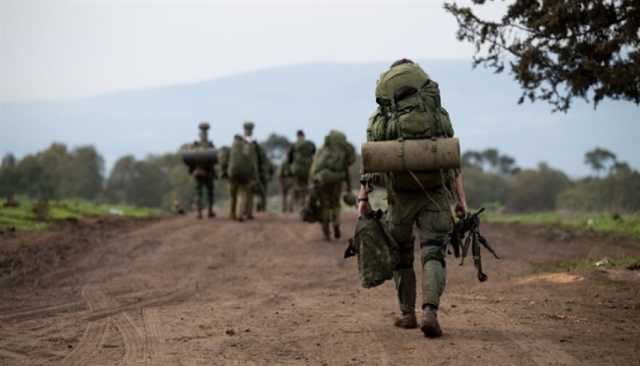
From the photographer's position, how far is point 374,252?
A: 7.57 metres

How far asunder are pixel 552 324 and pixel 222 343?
2988 mm

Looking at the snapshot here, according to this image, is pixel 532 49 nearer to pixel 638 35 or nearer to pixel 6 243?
pixel 638 35

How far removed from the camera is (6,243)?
15.3 metres

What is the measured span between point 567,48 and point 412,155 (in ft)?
19.4

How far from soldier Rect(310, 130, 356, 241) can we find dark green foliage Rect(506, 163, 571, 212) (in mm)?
42774

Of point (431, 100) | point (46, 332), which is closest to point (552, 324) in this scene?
point (431, 100)

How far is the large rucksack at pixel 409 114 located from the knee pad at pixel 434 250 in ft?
1.54

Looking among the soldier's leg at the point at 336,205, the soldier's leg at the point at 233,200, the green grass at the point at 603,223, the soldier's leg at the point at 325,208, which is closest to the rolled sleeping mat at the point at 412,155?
the soldier's leg at the point at 325,208

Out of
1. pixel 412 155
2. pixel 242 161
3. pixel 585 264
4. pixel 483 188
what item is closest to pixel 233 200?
pixel 242 161

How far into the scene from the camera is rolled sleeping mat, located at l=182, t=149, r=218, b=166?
24312 mm

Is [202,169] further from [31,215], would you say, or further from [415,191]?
[415,191]

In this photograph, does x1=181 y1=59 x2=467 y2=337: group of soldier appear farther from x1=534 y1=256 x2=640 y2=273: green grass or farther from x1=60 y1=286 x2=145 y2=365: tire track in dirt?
x1=534 y1=256 x2=640 y2=273: green grass

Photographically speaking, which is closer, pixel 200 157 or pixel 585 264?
pixel 585 264

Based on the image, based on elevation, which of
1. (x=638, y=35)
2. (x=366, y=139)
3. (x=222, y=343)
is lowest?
(x=222, y=343)
